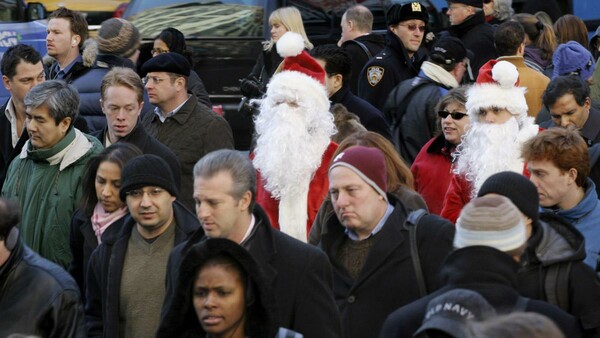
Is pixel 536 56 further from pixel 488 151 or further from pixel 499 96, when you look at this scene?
pixel 488 151

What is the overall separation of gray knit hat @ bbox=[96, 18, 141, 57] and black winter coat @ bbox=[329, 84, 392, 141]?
2453mm

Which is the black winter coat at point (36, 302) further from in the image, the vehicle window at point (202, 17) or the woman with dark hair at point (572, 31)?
the vehicle window at point (202, 17)

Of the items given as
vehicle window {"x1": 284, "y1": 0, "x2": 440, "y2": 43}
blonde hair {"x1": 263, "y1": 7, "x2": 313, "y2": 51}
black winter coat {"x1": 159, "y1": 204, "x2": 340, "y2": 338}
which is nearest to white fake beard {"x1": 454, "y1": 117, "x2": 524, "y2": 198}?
black winter coat {"x1": 159, "y1": 204, "x2": 340, "y2": 338}

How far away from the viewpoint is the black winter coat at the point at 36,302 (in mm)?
5746

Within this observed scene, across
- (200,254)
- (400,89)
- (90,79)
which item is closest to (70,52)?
(90,79)

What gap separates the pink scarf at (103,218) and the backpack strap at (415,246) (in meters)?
1.72

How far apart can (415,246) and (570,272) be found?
732mm

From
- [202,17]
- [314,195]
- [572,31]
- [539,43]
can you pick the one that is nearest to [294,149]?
[314,195]

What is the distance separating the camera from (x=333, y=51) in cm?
958

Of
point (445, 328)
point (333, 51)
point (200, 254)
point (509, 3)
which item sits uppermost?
point (445, 328)

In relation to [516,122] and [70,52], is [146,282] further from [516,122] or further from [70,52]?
[70,52]

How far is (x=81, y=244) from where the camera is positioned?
7262 mm

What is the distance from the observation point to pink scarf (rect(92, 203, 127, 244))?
708 cm

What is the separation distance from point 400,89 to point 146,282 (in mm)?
3951
